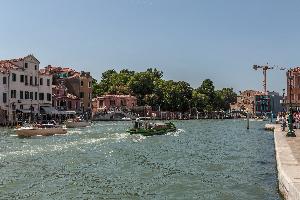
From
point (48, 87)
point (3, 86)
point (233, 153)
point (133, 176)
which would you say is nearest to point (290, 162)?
point (133, 176)

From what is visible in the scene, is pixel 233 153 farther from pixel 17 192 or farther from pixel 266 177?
pixel 17 192

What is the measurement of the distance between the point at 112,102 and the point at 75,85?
68.9 feet

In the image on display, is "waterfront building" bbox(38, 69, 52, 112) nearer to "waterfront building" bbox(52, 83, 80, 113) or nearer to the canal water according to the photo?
"waterfront building" bbox(52, 83, 80, 113)

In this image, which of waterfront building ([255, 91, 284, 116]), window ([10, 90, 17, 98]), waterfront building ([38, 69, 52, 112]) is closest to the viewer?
window ([10, 90, 17, 98])

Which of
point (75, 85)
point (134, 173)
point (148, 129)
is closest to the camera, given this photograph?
point (134, 173)

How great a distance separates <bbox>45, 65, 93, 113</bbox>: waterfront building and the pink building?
51.5 ft

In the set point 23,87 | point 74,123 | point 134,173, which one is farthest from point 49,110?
point 134,173

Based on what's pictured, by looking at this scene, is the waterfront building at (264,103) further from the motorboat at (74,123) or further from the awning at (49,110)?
the motorboat at (74,123)

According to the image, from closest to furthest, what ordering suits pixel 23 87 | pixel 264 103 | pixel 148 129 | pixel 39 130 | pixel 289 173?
pixel 289 173, pixel 39 130, pixel 148 129, pixel 23 87, pixel 264 103

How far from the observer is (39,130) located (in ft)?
157

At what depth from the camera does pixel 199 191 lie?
18203 millimetres

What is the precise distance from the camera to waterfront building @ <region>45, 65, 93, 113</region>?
308 ft

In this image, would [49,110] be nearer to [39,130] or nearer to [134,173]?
[39,130]

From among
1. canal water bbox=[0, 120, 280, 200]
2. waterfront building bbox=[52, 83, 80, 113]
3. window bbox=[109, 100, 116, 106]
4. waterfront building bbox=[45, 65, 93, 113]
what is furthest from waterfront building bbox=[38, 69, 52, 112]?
canal water bbox=[0, 120, 280, 200]
